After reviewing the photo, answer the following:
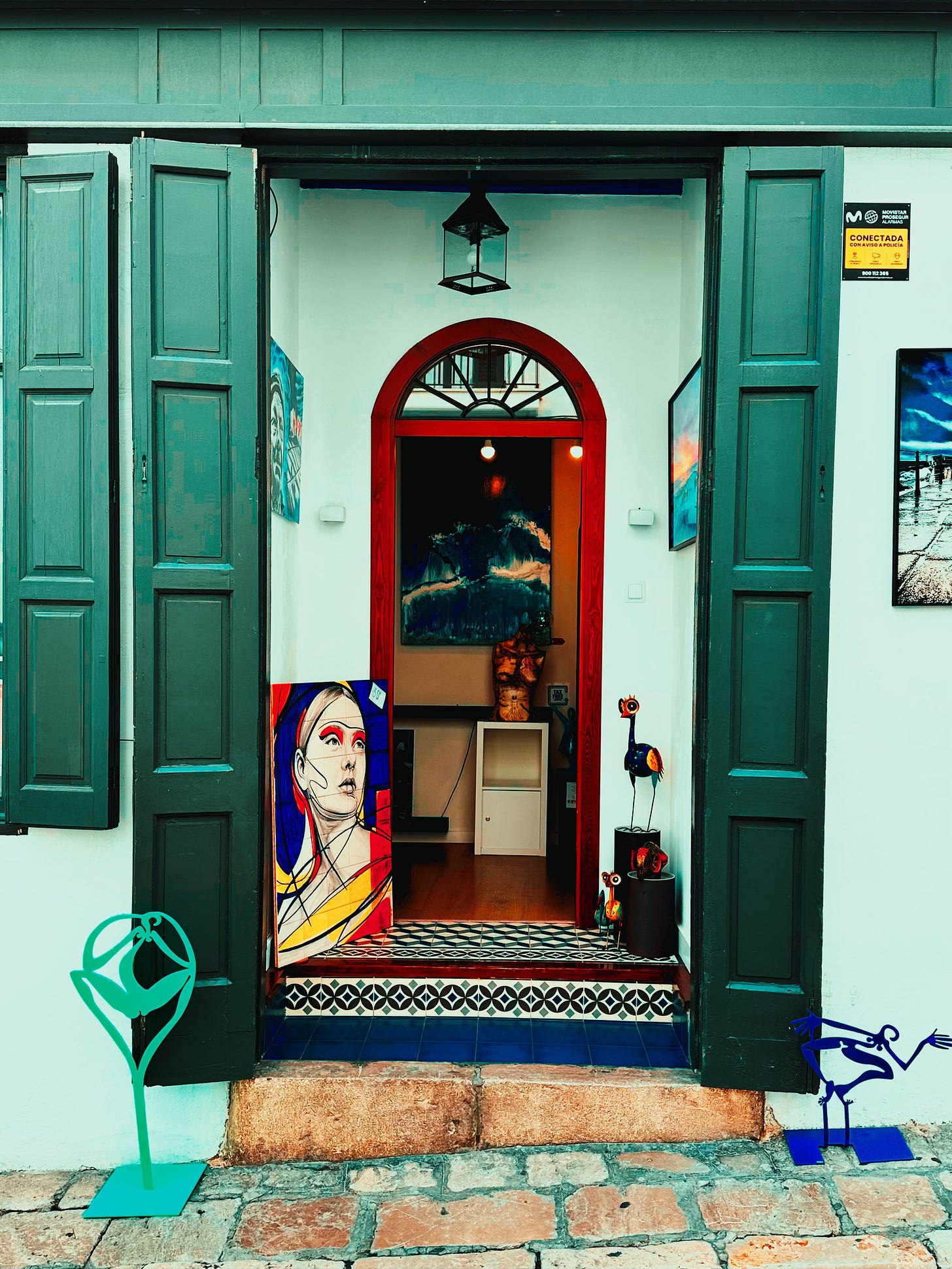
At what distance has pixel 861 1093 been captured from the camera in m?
3.25

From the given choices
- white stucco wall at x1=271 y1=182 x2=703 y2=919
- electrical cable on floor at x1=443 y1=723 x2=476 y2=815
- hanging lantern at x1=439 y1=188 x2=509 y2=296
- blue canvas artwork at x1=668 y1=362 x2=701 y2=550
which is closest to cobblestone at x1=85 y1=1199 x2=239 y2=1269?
white stucco wall at x1=271 y1=182 x2=703 y2=919

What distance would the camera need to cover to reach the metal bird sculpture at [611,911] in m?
4.11

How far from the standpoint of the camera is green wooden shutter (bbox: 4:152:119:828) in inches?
121

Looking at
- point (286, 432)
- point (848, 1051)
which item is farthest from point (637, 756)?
point (286, 432)

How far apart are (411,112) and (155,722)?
197 centimetres

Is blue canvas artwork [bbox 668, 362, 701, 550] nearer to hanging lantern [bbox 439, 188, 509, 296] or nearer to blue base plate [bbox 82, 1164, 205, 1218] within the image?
hanging lantern [bbox 439, 188, 509, 296]

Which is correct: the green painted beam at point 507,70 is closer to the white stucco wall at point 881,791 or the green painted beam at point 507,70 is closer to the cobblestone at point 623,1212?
the white stucco wall at point 881,791

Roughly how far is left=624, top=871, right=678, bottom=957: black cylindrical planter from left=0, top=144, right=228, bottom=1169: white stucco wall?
1601mm

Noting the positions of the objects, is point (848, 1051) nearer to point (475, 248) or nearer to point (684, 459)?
point (684, 459)

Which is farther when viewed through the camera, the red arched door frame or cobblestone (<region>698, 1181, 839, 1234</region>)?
the red arched door frame

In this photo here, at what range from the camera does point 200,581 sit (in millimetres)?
3061

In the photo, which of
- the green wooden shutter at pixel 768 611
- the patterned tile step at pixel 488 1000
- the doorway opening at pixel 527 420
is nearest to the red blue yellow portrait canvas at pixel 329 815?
the doorway opening at pixel 527 420

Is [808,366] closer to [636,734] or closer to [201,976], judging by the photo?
[636,734]

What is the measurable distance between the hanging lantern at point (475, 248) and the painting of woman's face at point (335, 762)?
1766mm
